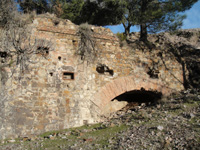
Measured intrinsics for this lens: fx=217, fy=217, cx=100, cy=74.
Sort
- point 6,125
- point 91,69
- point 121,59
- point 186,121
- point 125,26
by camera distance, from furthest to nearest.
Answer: point 125,26, point 121,59, point 91,69, point 6,125, point 186,121

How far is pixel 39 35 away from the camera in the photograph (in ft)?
19.5

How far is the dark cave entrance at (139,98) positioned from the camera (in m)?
7.35

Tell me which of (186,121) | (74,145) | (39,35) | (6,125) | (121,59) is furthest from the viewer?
(121,59)

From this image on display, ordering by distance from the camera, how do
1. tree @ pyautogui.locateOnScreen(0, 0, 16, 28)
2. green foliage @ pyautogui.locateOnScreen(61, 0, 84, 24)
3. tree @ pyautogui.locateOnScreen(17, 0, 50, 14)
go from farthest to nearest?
tree @ pyautogui.locateOnScreen(17, 0, 50, 14) → green foliage @ pyautogui.locateOnScreen(61, 0, 84, 24) → tree @ pyautogui.locateOnScreen(0, 0, 16, 28)

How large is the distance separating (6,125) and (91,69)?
2.67m

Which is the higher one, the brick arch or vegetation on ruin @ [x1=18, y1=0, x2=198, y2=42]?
vegetation on ruin @ [x1=18, y1=0, x2=198, y2=42]

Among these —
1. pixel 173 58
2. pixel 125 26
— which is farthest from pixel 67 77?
pixel 125 26

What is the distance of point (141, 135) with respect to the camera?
158 inches

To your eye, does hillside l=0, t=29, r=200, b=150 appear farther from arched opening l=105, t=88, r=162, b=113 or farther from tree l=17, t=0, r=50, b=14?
tree l=17, t=0, r=50, b=14

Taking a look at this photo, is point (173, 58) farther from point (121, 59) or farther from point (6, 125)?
point (6, 125)

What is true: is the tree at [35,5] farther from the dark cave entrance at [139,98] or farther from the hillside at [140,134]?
the hillside at [140,134]

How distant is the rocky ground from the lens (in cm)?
358

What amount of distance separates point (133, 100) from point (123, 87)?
136 centimetres

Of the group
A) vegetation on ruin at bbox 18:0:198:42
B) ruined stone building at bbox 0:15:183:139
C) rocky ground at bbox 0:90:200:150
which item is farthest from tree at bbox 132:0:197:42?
rocky ground at bbox 0:90:200:150
